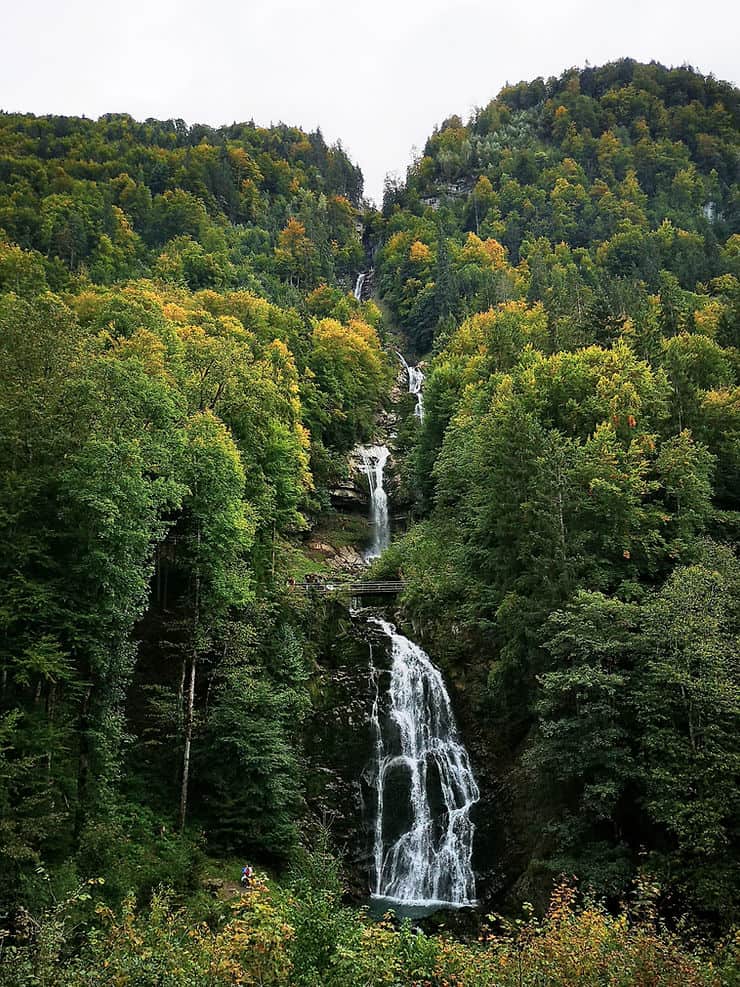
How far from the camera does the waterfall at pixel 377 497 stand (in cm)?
4422

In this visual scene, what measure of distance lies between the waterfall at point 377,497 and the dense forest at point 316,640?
172cm

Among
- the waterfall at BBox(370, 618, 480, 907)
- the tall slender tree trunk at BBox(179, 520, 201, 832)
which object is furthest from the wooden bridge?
the tall slender tree trunk at BBox(179, 520, 201, 832)

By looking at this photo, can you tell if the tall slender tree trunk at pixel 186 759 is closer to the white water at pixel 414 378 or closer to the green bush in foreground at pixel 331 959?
the green bush in foreground at pixel 331 959

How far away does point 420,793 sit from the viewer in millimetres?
24078

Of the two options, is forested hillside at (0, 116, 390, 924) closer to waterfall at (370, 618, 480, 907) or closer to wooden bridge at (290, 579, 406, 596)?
wooden bridge at (290, 579, 406, 596)

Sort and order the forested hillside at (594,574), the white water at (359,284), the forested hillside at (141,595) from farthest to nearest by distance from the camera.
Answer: the white water at (359,284)
the forested hillside at (594,574)
the forested hillside at (141,595)

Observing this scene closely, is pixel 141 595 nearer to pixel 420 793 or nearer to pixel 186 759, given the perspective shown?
pixel 186 759

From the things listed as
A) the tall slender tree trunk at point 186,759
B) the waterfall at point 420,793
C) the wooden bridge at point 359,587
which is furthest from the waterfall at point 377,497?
the tall slender tree trunk at point 186,759

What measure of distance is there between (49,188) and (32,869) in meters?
70.0

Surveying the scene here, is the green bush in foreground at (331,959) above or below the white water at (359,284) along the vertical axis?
below

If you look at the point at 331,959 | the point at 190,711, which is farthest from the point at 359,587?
the point at 331,959

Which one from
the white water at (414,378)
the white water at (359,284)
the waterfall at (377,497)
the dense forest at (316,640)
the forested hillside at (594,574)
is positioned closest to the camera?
the dense forest at (316,640)

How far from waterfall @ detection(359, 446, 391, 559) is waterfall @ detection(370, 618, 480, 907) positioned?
14845mm

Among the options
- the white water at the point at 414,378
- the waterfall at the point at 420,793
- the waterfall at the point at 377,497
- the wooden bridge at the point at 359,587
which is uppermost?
the white water at the point at 414,378
